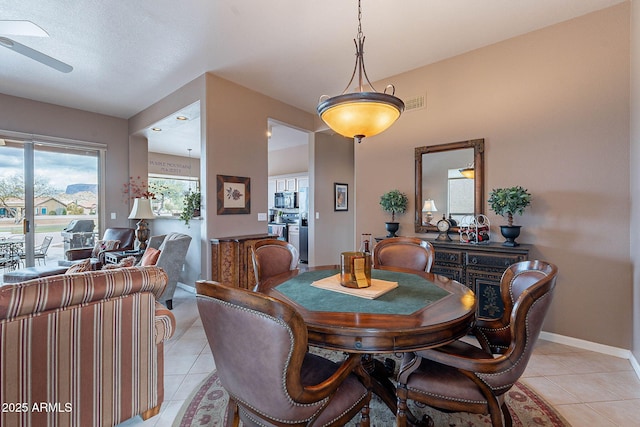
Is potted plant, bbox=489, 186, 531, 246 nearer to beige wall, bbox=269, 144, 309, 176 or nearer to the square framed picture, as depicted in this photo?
the square framed picture

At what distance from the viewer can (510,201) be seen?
108 inches

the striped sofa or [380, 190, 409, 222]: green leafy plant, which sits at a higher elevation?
[380, 190, 409, 222]: green leafy plant

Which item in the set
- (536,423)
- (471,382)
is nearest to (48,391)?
(471,382)

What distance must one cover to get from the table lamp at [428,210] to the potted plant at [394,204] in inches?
9.6

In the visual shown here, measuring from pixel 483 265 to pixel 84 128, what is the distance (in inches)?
262

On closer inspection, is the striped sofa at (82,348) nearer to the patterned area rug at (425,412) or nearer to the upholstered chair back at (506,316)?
the patterned area rug at (425,412)

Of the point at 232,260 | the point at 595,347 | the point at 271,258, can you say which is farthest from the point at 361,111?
the point at 595,347

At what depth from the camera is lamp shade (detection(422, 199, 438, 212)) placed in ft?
11.5

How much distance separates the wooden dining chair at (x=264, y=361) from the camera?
0.93 meters

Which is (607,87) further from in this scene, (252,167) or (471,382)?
(252,167)

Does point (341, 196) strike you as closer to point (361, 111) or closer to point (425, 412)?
point (361, 111)

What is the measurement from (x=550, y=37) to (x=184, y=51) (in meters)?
3.83

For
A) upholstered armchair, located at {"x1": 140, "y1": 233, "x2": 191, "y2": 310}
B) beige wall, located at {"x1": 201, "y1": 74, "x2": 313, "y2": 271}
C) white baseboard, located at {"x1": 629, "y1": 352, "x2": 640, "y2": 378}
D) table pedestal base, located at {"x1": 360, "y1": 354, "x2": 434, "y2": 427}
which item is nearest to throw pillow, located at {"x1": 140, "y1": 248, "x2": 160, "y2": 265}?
upholstered armchair, located at {"x1": 140, "y1": 233, "x2": 191, "y2": 310}

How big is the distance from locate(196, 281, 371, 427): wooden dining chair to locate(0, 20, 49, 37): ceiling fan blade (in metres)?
2.59
